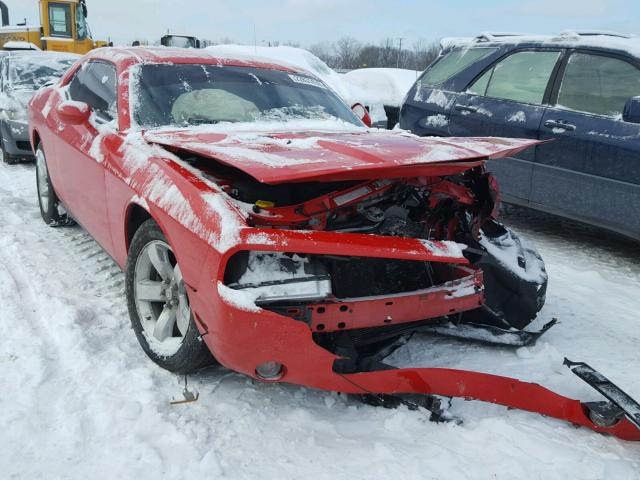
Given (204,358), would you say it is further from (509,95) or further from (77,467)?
(509,95)

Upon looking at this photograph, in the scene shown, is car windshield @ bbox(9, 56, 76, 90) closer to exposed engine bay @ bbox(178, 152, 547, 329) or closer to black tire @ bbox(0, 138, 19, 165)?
black tire @ bbox(0, 138, 19, 165)

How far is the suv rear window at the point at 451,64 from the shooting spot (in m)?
5.41

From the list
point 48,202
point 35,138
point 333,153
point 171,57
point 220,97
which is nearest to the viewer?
point 333,153

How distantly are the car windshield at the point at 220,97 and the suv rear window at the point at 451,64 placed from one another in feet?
7.00

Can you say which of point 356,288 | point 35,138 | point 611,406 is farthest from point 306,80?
point 611,406

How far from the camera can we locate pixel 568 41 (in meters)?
4.71

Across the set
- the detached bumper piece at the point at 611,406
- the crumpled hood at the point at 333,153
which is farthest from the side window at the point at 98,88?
the detached bumper piece at the point at 611,406

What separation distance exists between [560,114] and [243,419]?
3.64 metres

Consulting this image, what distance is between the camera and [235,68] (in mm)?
3693

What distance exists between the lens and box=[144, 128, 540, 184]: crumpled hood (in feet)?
6.78

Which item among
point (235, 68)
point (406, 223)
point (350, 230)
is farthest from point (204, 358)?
point (235, 68)

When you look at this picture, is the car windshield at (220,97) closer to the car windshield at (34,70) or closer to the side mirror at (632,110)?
the side mirror at (632,110)

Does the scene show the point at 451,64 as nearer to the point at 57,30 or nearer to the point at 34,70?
the point at 34,70

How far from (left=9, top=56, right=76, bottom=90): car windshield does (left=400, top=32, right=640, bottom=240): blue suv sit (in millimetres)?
6005
